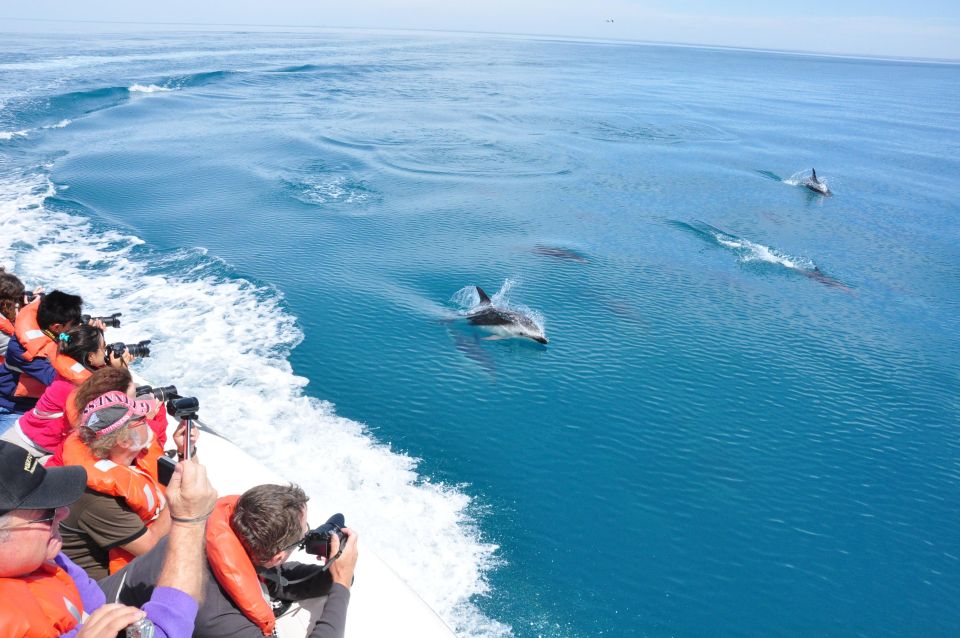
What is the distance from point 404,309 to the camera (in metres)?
22.7

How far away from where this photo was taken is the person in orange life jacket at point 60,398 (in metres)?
8.40

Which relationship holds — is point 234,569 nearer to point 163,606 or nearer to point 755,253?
point 163,606

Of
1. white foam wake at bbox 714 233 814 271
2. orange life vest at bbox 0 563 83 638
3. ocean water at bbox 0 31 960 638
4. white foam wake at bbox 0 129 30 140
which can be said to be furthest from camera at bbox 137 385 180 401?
white foam wake at bbox 0 129 30 140

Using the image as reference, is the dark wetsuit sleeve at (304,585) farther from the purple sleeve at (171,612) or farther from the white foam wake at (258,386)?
the white foam wake at (258,386)

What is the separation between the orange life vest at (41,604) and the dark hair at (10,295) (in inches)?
338

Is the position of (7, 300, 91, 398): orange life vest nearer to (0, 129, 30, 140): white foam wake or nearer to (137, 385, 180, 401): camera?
(137, 385, 180, 401): camera

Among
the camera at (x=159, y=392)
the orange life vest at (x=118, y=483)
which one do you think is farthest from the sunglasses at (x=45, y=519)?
the camera at (x=159, y=392)

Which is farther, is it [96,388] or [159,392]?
[159,392]

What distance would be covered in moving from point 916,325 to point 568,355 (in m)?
15.4

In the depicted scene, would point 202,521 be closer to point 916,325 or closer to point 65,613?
point 65,613

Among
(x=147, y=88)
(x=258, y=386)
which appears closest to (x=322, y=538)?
(x=258, y=386)

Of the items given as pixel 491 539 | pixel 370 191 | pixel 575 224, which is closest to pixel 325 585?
pixel 491 539

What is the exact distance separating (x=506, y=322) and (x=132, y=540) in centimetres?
1586

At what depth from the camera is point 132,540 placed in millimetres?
6660
